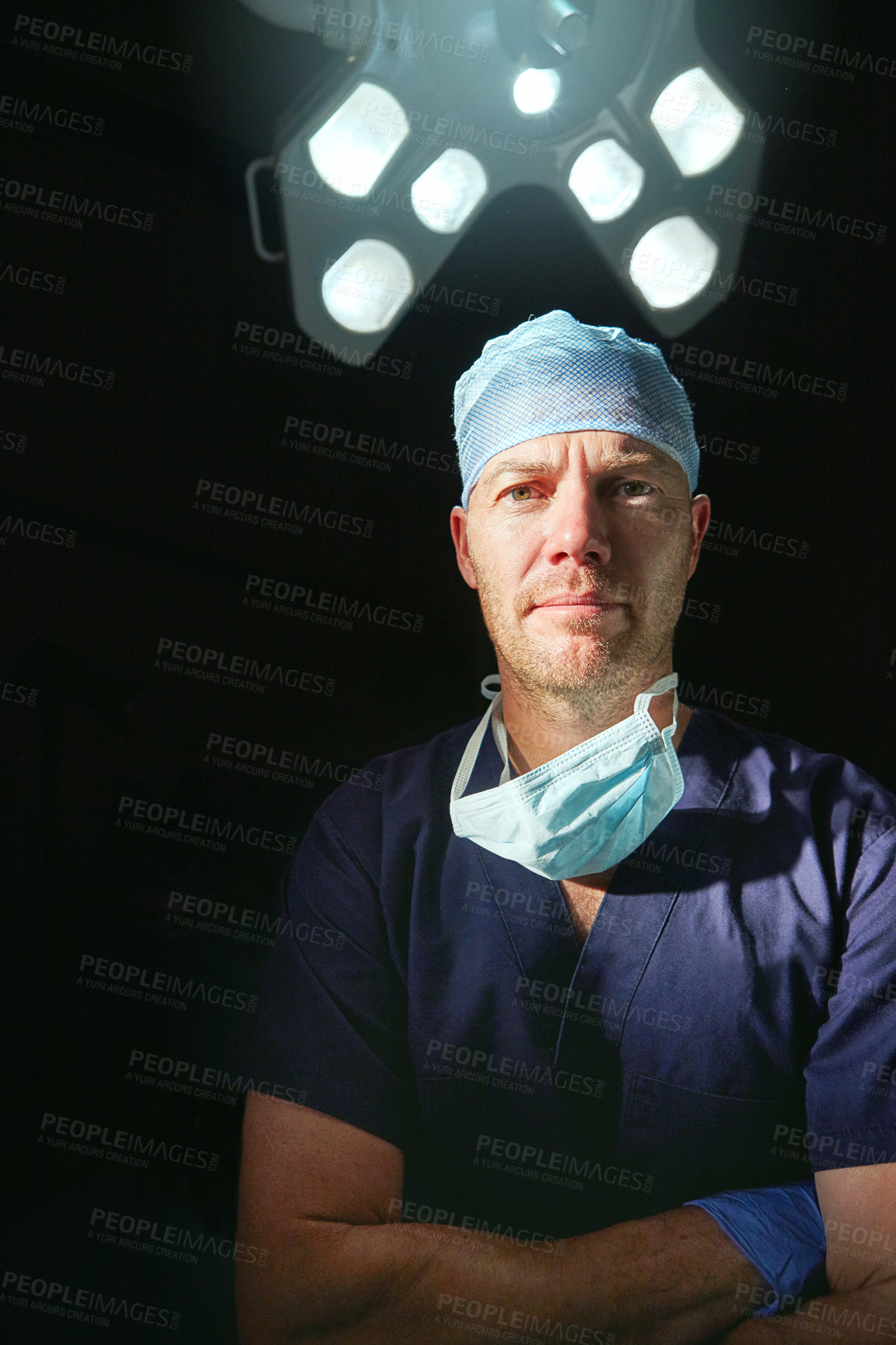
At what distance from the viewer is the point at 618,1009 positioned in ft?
3.97

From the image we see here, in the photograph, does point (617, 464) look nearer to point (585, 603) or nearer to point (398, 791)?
point (585, 603)

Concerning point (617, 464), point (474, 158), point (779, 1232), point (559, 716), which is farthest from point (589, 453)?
point (779, 1232)

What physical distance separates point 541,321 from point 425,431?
265 millimetres

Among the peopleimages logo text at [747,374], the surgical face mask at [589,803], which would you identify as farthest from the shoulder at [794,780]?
the peopleimages logo text at [747,374]

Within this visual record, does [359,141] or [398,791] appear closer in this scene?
[398,791]

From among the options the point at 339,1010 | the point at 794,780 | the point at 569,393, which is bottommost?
the point at 339,1010

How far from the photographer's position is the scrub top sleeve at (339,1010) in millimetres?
1188

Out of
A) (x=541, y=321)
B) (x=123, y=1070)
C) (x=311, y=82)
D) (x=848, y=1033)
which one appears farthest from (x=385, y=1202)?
(x=311, y=82)

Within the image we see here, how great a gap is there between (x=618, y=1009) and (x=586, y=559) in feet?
2.03

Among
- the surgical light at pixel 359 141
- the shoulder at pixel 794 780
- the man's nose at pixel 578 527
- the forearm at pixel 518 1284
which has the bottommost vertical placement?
the forearm at pixel 518 1284

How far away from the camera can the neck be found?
1300 millimetres

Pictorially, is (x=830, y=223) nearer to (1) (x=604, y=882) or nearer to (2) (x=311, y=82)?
(2) (x=311, y=82)

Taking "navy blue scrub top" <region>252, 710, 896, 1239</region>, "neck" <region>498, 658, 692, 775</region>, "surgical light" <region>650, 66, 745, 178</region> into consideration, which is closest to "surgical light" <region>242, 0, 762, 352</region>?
"surgical light" <region>650, 66, 745, 178</region>

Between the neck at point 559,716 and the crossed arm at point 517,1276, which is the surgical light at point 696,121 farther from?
the crossed arm at point 517,1276
